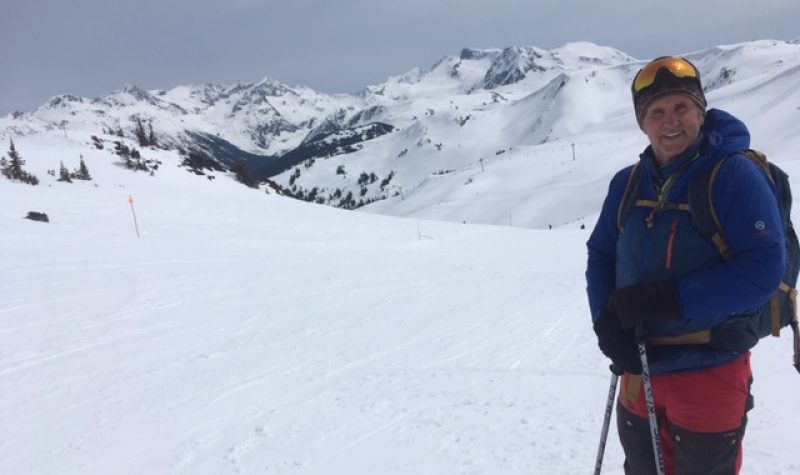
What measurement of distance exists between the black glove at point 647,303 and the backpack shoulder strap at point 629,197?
0.46 m

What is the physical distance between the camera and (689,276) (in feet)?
7.71

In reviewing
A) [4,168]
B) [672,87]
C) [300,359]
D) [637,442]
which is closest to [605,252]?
[672,87]

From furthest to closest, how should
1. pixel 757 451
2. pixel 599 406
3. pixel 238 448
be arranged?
1. pixel 599 406
2. pixel 238 448
3. pixel 757 451

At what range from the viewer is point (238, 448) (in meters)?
5.46

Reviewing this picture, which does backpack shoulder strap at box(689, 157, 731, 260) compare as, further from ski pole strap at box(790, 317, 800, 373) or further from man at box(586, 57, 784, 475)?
ski pole strap at box(790, 317, 800, 373)

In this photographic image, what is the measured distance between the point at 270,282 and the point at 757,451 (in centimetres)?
1214

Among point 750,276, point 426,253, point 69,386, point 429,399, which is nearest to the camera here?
point 750,276

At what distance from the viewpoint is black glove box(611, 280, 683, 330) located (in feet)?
7.84

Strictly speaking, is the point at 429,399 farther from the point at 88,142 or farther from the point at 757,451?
the point at 88,142

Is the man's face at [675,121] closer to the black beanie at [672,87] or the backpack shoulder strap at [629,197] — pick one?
the black beanie at [672,87]

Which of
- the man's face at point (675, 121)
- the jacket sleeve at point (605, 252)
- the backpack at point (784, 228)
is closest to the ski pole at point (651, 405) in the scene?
the jacket sleeve at point (605, 252)

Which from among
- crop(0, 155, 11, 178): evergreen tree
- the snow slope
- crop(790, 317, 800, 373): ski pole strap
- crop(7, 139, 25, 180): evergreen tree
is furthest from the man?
crop(0, 155, 11, 178): evergreen tree

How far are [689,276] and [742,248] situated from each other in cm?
25

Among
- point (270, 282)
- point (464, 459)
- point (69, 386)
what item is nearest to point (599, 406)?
point (464, 459)
